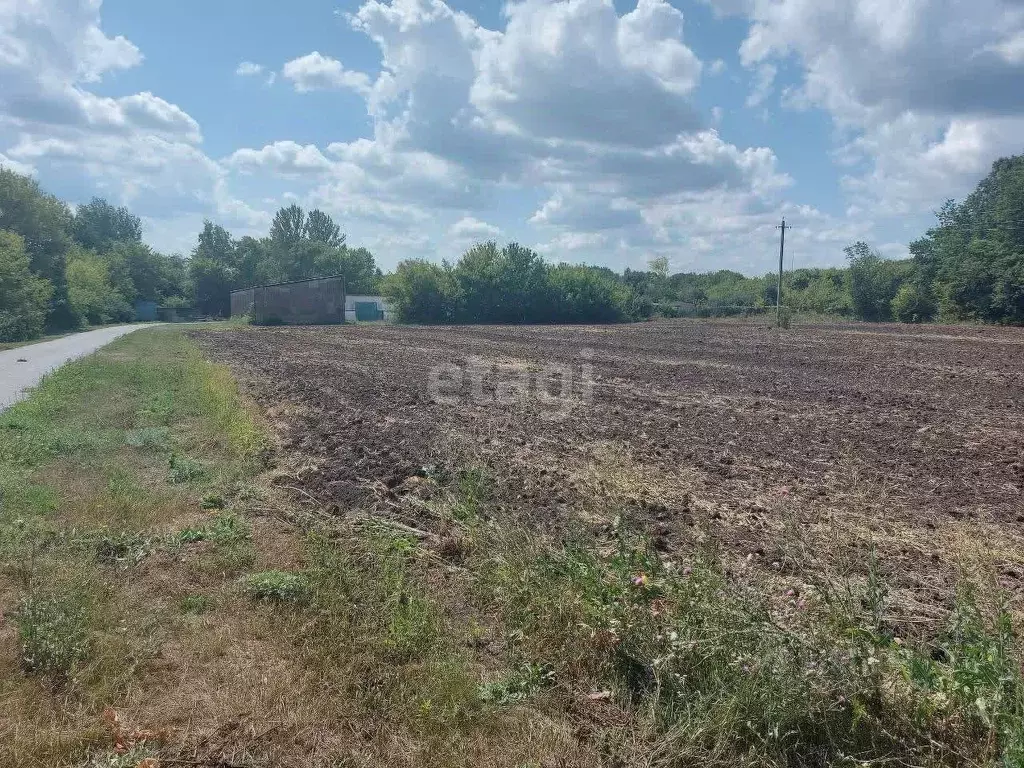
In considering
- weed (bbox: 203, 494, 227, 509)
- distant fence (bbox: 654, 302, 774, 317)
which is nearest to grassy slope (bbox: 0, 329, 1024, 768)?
weed (bbox: 203, 494, 227, 509)

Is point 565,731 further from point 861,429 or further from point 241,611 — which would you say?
point 861,429

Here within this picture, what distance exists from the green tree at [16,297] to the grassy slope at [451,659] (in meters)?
Answer: 32.5

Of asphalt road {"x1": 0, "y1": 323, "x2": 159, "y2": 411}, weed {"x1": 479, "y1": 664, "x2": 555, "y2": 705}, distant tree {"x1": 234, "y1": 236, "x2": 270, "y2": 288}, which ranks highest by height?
distant tree {"x1": 234, "y1": 236, "x2": 270, "y2": 288}

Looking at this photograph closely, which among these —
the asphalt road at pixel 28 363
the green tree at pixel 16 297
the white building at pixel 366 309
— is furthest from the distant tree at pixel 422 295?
the asphalt road at pixel 28 363

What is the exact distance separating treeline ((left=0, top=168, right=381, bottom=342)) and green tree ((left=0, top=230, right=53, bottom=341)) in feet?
0.16

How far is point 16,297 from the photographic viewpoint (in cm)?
3241

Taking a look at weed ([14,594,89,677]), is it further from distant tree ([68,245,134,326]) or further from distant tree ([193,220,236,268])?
distant tree ([193,220,236,268])

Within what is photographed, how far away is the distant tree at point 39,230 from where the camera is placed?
4538 cm

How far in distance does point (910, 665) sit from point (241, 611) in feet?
12.4

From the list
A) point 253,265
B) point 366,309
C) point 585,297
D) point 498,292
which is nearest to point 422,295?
point 498,292

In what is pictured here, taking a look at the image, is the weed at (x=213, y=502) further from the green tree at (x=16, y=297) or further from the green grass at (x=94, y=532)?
A: the green tree at (x=16, y=297)

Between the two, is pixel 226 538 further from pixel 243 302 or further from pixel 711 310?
pixel 711 310

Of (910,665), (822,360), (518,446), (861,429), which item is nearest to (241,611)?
(910,665)

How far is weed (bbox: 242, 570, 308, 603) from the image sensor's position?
460cm
